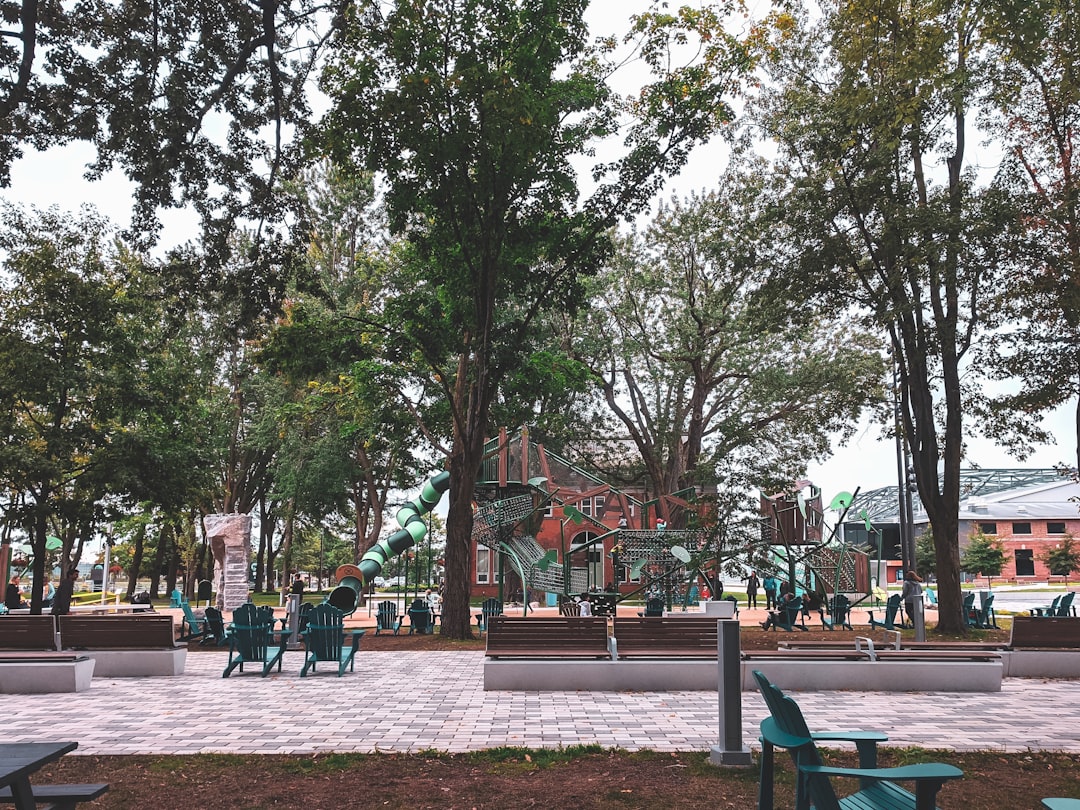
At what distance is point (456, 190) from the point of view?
19.0m

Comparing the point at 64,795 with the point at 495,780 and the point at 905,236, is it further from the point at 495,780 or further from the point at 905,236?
the point at 905,236

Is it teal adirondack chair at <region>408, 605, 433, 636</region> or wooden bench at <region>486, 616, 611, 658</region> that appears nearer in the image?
wooden bench at <region>486, 616, 611, 658</region>

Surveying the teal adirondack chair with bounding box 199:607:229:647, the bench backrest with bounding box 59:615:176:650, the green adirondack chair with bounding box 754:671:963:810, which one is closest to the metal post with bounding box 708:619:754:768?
the green adirondack chair with bounding box 754:671:963:810

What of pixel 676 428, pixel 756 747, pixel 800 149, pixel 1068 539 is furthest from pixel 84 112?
pixel 1068 539

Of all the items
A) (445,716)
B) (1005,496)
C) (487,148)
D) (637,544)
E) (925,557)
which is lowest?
(445,716)

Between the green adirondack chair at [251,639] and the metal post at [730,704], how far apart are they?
829 centimetres

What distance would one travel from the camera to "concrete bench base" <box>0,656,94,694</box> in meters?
11.4

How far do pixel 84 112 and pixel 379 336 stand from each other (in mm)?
12924

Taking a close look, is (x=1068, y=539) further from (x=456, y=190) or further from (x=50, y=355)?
(x=50, y=355)

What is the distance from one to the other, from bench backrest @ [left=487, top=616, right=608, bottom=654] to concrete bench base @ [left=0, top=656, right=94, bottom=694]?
5.57 meters

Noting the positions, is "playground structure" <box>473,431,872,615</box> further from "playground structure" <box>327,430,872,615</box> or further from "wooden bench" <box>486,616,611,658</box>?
"wooden bench" <box>486,616,611,658</box>

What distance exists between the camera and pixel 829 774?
4148 mm

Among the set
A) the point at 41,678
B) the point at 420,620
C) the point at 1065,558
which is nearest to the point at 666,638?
the point at 41,678

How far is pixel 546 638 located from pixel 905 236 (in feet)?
43.4
